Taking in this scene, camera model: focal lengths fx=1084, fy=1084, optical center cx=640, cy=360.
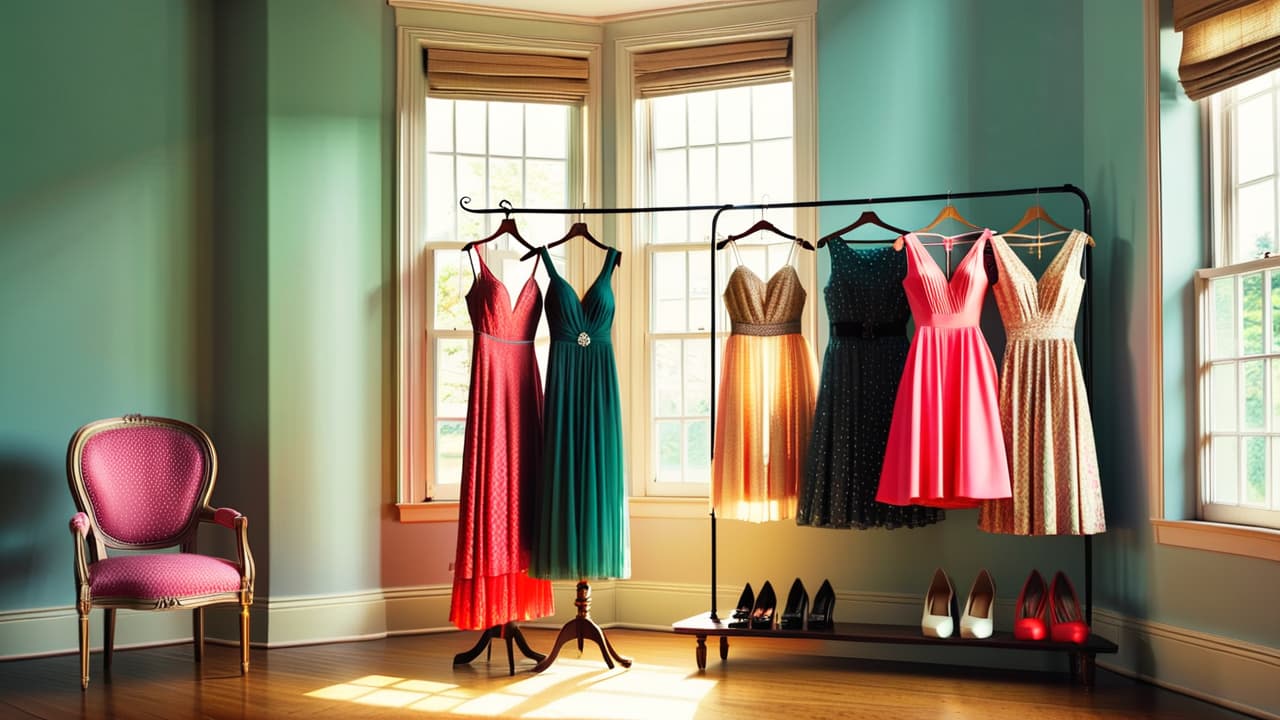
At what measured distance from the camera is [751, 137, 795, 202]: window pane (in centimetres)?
527

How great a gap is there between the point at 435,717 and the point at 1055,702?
7.07 feet

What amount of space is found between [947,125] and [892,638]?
226 centimetres

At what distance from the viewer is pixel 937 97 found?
488cm

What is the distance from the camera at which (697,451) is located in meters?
5.35

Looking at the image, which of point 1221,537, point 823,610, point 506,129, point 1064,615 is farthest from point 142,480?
point 1221,537

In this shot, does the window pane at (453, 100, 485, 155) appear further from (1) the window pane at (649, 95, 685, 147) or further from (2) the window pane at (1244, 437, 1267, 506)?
(2) the window pane at (1244, 437, 1267, 506)

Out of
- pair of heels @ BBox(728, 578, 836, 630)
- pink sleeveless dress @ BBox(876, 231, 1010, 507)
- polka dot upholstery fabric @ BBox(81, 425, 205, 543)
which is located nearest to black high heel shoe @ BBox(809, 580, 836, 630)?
pair of heels @ BBox(728, 578, 836, 630)

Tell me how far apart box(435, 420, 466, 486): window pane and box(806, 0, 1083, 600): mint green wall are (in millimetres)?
1788

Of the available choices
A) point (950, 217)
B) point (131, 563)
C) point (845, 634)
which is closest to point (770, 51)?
point (950, 217)

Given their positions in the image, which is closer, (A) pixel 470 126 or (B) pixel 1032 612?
(B) pixel 1032 612

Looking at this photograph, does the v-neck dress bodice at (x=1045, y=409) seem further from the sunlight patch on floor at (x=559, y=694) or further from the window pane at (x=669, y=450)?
the window pane at (x=669, y=450)

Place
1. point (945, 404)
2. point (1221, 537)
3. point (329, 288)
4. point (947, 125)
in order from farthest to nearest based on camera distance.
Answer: point (329, 288) → point (947, 125) → point (945, 404) → point (1221, 537)

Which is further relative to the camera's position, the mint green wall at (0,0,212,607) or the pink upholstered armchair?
the mint green wall at (0,0,212,607)

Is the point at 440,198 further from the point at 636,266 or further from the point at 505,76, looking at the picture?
the point at 636,266
